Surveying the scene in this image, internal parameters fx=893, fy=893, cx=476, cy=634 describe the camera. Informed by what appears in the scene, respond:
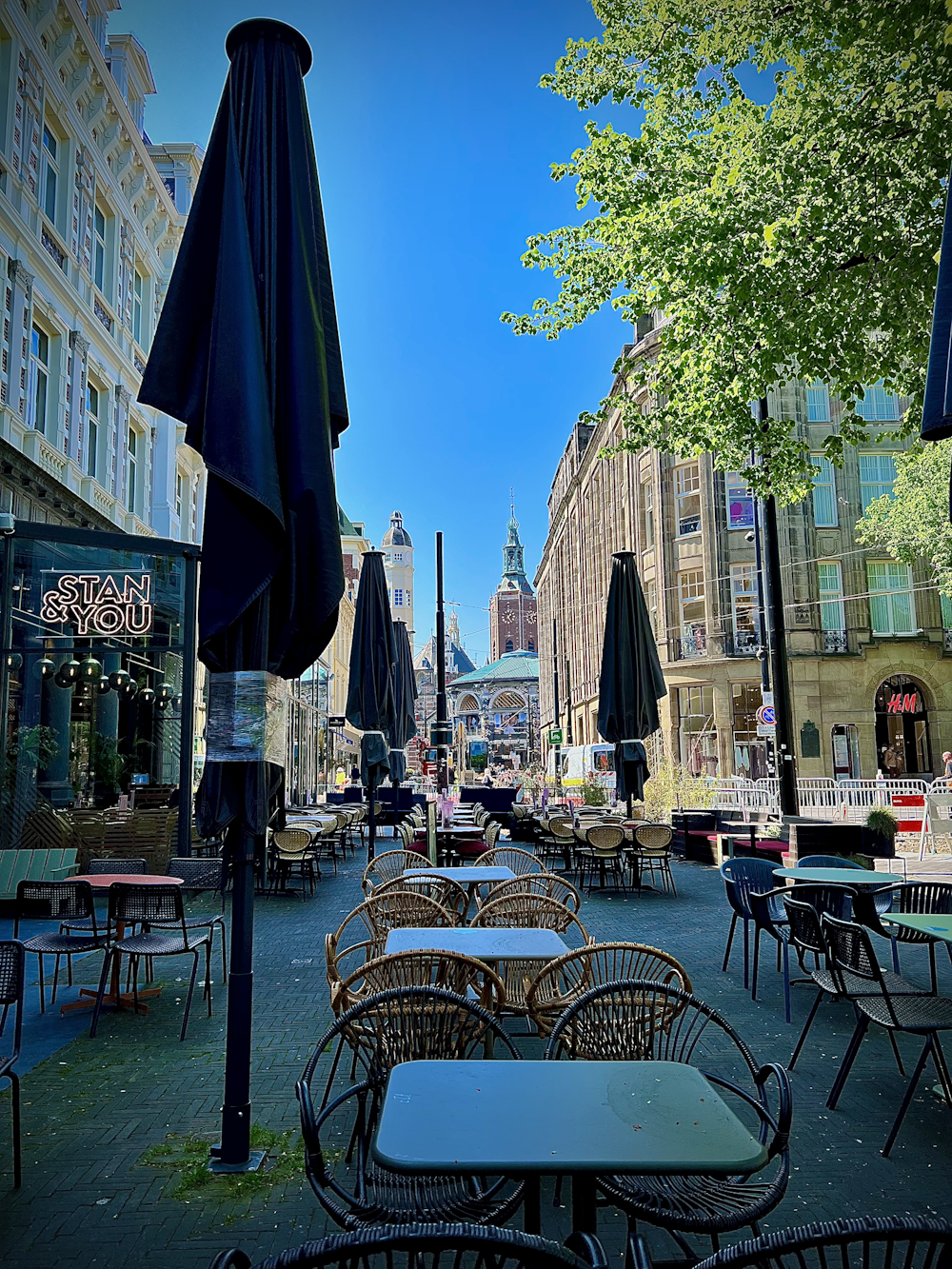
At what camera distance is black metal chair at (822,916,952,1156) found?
4363mm

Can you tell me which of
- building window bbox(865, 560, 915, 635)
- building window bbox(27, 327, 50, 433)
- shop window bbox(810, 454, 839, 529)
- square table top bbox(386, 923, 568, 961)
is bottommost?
square table top bbox(386, 923, 568, 961)

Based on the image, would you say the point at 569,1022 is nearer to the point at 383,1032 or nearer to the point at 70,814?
the point at 383,1032

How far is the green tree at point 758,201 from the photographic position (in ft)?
26.7

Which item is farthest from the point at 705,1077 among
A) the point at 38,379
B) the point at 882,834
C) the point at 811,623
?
the point at 811,623

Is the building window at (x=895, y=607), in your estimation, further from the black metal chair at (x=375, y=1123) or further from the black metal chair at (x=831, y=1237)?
the black metal chair at (x=831, y=1237)

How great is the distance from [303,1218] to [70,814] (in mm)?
10683

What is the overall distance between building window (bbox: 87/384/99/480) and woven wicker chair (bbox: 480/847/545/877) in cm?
1412

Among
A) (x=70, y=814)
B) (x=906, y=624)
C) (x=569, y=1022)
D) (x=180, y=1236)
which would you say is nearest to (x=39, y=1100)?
(x=180, y=1236)

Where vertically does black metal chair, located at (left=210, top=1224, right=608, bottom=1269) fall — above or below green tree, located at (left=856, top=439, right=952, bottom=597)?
below

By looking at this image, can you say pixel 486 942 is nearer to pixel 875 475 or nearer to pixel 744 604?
pixel 744 604

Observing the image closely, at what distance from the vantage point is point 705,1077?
306cm

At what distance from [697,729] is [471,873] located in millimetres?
29232

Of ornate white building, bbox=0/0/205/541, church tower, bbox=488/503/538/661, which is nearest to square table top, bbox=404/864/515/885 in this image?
ornate white building, bbox=0/0/205/541

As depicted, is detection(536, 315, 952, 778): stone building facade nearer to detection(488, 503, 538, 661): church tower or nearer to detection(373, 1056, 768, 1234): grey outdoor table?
detection(373, 1056, 768, 1234): grey outdoor table
